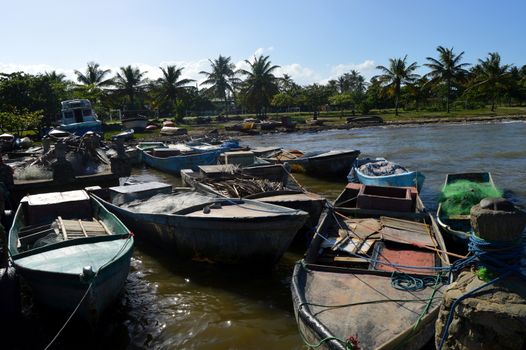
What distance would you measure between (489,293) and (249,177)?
11.5 meters

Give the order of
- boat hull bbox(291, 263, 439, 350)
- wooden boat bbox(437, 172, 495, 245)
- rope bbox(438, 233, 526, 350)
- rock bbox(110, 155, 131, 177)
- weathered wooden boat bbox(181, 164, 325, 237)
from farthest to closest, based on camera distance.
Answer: rock bbox(110, 155, 131, 177) < weathered wooden boat bbox(181, 164, 325, 237) < wooden boat bbox(437, 172, 495, 245) < boat hull bbox(291, 263, 439, 350) < rope bbox(438, 233, 526, 350)

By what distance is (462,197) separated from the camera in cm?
A: 1170

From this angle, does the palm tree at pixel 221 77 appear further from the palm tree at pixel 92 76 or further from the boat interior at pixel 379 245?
the boat interior at pixel 379 245

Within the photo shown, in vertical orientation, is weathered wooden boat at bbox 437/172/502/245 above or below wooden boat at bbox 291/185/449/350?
below

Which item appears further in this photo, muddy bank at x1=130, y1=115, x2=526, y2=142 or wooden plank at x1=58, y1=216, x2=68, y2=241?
muddy bank at x1=130, y1=115, x2=526, y2=142

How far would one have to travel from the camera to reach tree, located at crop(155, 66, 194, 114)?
6156cm

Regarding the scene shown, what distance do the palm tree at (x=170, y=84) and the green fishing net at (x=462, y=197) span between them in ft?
179

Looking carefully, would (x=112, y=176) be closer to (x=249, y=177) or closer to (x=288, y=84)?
(x=249, y=177)

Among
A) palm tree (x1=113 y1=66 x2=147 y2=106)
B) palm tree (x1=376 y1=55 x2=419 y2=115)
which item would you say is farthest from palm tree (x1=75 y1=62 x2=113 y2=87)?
palm tree (x1=376 y1=55 x2=419 y2=115)

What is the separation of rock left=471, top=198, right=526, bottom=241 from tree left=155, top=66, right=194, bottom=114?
201 feet

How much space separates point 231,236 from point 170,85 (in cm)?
5680

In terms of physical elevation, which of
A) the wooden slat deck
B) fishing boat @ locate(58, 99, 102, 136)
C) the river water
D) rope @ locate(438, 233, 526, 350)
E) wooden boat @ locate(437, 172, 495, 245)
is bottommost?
the river water

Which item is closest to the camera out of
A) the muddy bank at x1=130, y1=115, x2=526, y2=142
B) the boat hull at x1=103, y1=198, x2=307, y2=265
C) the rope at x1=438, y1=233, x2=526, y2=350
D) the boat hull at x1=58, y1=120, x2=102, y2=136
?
the rope at x1=438, y1=233, x2=526, y2=350

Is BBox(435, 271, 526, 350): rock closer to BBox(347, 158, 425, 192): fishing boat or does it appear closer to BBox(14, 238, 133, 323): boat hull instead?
BBox(14, 238, 133, 323): boat hull
